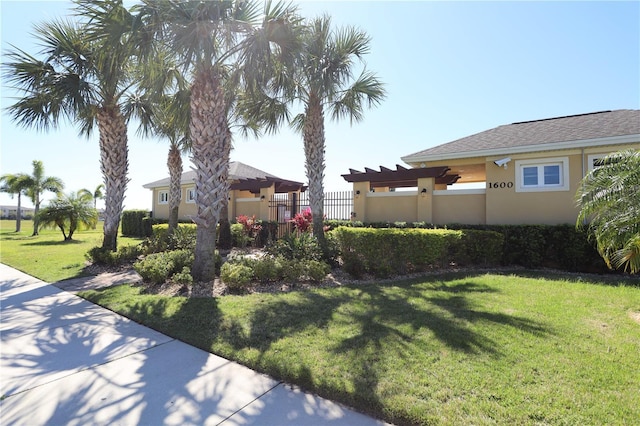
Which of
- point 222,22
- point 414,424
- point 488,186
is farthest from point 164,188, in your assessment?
point 414,424

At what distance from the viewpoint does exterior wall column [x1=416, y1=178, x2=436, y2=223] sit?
12.8m

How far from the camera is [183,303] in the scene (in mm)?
6078

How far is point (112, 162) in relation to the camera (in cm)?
1102

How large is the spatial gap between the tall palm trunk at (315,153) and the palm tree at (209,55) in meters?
2.85

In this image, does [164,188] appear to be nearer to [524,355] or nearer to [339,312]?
[339,312]

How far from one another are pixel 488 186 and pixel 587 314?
7.66 meters

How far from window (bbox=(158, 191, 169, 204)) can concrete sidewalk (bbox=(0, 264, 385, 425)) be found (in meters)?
22.2

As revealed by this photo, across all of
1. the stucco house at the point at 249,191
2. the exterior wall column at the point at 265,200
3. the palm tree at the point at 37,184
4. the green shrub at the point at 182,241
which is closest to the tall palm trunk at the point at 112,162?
the green shrub at the point at 182,241

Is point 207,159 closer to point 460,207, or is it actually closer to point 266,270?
point 266,270

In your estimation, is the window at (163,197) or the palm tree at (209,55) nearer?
the palm tree at (209,55)

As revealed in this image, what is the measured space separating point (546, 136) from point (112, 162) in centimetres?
1627

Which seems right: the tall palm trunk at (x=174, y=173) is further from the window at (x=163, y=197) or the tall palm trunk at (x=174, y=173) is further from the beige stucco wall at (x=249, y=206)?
the window at (x=163, y=197)

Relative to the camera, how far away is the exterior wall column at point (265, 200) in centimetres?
1742

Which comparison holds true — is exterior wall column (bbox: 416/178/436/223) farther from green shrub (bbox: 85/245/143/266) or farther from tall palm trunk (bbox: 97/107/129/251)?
tall palm trunk (bbox: 97/107/129/251)
